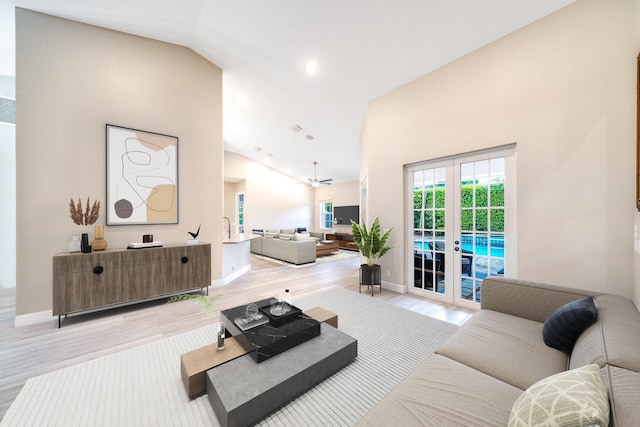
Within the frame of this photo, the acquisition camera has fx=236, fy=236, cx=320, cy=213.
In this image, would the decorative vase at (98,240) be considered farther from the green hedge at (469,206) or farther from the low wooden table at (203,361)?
the green hedge at (469,206)

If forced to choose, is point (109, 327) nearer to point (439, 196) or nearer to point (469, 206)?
point (439, 196)

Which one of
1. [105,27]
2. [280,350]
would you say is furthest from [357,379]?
[105,27]

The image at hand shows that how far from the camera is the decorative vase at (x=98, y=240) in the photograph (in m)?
2.98

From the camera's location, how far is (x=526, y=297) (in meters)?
2.02

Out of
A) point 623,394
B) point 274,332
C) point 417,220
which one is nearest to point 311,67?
point 417,220

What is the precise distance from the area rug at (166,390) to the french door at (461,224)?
114cm

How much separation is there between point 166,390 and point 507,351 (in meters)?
2.37

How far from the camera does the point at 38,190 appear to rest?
112 inches

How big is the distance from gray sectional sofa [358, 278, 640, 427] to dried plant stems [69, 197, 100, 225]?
379 cm

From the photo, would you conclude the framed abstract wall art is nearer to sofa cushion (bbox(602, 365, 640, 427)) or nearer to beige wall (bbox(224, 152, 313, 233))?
sofa cushion (bbox(602, 365, 640, 427))

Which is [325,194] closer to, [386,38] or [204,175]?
[204,175]

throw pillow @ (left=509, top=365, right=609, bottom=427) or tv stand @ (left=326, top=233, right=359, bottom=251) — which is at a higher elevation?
throw pillow @ (left=509, top=365, right=609, bottom=427)

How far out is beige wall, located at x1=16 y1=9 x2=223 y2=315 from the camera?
2805mm

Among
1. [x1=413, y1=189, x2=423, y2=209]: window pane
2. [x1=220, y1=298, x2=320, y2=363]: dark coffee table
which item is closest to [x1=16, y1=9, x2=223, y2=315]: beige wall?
[x1=220, y1=298, x2=320, y2=363]: dark coffee table
